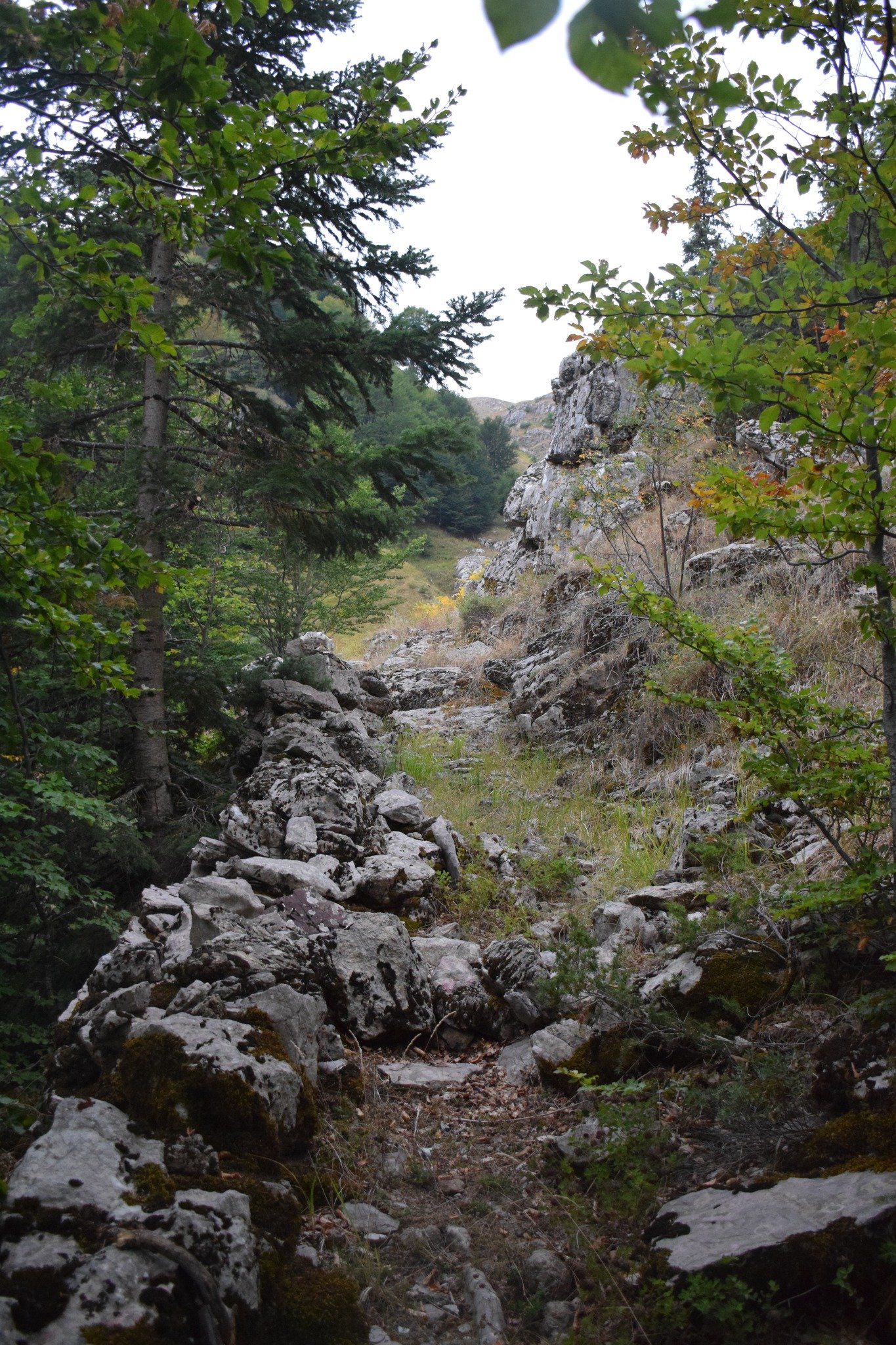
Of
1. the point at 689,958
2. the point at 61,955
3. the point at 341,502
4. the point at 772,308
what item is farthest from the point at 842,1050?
the point at 341,502

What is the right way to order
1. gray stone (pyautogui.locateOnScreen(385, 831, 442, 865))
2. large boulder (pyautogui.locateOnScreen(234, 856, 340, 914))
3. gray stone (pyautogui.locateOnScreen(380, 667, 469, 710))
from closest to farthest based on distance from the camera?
1. large boulder (pyautogui.locateOnScreen(234, 856, 340, 914))
2. gray stone (pyautogui.locateOnScreen(385, 831, 442, 865))
3. gray stone (pyautogui.locateOnScreen(380, 667, 469, 710))

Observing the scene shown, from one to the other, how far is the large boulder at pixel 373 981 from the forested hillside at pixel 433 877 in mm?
20

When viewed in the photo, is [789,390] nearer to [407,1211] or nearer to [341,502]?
[407,1211]

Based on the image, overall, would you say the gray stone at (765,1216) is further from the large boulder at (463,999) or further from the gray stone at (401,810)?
the gray stone at (401,810)

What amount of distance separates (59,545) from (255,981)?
1.91 metres

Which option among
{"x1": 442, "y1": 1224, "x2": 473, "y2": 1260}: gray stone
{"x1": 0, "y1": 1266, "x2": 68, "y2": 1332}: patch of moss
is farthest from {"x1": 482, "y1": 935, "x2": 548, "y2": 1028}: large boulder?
{"x1": 0, "y1": 1266, "x2": 68, "y2": 1332}: patch of moss

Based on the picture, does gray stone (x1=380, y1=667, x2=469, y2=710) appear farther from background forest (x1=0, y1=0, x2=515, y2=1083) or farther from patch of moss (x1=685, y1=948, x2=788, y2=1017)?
patch of moss (x1=685, y1=948, x2=788, y2=1017)

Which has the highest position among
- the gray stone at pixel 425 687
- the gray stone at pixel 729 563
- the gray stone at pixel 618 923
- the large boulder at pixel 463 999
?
the gray stone at pixel 729 563

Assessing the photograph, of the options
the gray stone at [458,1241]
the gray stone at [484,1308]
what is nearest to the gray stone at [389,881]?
the gray stone at [458,1241]

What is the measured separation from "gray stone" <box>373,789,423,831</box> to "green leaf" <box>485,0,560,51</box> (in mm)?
5542

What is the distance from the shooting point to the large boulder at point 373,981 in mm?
3654

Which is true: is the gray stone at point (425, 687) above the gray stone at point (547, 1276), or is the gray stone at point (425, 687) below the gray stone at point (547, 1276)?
above

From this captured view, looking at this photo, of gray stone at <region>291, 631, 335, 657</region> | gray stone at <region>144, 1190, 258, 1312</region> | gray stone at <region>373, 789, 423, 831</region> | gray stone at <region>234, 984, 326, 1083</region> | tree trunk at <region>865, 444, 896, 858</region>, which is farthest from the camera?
gray stone at <region>291, 631, 335, 657</region>

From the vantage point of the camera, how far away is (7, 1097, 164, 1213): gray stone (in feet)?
6.26
